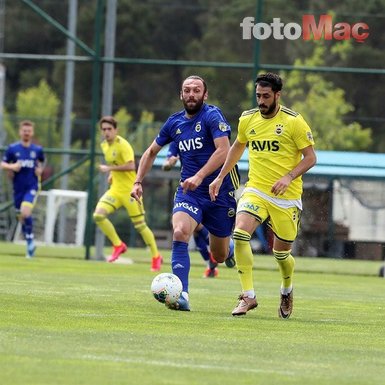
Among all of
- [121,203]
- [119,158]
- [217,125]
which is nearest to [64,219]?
[121,203]

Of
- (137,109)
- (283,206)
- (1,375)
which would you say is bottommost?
(1,375)

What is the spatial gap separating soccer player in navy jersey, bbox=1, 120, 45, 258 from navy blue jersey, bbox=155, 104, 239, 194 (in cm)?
1059

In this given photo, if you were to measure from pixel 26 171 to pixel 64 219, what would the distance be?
9.79m

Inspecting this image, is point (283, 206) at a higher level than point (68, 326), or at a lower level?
higher

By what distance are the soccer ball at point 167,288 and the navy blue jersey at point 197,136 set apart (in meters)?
1.12

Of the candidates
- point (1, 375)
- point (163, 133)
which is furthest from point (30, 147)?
point (1, 375)

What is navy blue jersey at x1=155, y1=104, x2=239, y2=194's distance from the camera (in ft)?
45.0

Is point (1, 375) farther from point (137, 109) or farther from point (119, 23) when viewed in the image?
point (137, 109)

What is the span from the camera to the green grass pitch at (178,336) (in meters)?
8.24

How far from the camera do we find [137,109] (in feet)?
181

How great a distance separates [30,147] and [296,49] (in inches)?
678

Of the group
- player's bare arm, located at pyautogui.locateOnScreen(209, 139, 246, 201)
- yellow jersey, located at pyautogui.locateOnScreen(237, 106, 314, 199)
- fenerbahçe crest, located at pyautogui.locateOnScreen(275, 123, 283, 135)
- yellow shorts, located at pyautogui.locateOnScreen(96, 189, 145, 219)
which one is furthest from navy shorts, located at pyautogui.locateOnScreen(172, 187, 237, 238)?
yellow shorts, located at pyautogui.locateOnScreen(96, 189, 145, 219)

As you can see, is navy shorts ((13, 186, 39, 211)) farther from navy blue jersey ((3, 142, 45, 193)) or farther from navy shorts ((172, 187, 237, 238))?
navy shorts ((172, 187, 237, 238))

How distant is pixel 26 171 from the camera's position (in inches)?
960
